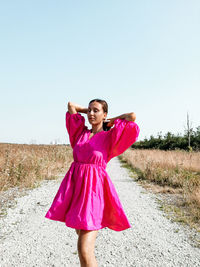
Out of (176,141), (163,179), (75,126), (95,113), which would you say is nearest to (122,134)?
(95,113)

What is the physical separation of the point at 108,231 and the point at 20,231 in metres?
1.56

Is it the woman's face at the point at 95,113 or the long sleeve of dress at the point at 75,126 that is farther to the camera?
the long sleeve of dress at the point at 75,126

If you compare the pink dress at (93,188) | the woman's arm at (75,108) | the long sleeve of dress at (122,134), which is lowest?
the pink dress at (93,188)

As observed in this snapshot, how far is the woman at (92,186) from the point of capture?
79.6 inches

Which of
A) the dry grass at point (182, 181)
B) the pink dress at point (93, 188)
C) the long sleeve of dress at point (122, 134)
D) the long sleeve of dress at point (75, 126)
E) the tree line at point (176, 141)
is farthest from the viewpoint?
the tree line at point (176, 141)

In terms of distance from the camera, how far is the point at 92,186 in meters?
2.18

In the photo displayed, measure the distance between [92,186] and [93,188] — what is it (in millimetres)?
21

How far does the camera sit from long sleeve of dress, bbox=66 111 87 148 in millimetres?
2533

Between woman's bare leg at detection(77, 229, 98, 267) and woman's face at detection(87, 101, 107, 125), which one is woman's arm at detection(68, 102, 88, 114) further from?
woman's bare leg at detection(77, 229, 98, 267)

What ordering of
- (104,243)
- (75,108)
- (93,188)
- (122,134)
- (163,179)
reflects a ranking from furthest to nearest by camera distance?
(163,179)
(104,243)
(75,108)
(122,134)
(93,188)

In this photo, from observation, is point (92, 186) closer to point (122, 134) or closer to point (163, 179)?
point (122, 134)

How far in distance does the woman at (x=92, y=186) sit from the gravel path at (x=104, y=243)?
1270 mm

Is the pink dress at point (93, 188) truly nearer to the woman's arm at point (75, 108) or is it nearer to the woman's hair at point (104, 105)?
the woman's hair at point (104, 105)

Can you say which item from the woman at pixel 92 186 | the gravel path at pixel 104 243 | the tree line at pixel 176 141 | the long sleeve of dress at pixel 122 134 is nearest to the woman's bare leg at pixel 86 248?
the woman at pixel 92 186
